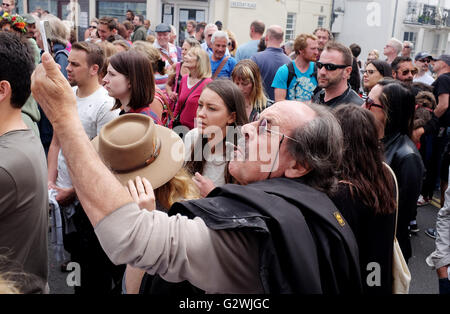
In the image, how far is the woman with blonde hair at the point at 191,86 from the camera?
465cm

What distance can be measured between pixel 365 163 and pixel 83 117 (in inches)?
87.2

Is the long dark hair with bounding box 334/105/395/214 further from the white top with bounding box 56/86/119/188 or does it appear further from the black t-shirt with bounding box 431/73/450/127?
the black t-shirt with bounding box 431/73/450/127

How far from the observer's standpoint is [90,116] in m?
3.31

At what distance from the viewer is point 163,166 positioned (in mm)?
1999

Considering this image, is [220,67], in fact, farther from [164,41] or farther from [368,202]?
[368,202]

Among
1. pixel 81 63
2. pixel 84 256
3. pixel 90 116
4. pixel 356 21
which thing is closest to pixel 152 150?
pixel 84 256

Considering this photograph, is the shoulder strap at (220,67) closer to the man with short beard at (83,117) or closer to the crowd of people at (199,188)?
the crowd of people at (199,188)

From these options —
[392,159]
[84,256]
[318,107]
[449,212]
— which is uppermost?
[318,107]

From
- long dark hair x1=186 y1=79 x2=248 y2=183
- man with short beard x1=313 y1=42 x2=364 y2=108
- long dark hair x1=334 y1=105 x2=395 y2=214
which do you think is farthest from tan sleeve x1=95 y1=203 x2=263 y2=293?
man with short beard x1=313 y1=42 x2=364 y2=108

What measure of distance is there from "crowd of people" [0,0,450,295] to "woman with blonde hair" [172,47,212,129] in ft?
2.53

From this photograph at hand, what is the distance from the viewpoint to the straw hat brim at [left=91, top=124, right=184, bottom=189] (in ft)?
6.35

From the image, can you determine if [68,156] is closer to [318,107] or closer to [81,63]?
[318,107]

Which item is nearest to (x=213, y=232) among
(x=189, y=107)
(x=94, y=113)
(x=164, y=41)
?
(x=94, y=113)

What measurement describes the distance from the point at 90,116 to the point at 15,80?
1429mm
